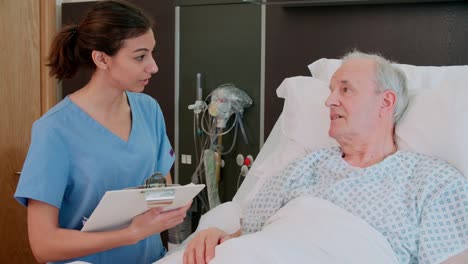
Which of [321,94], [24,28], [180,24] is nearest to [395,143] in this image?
[321,94]

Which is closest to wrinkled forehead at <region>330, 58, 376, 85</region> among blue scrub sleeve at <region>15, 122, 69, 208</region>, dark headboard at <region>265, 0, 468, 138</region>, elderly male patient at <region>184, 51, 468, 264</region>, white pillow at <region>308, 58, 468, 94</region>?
elderly male patient at <region>184, 51, 468, 264</region>

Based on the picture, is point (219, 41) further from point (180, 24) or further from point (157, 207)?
point (157, 207)

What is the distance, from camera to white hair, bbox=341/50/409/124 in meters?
1.73

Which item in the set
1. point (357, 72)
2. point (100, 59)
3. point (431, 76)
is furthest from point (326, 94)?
point (100, 59)

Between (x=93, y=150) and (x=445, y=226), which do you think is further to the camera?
(x=93, y=150)

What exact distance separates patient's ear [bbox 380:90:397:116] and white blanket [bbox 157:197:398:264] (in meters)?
0.40

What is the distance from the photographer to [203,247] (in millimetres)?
1554

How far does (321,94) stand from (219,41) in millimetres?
910

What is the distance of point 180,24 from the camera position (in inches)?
115

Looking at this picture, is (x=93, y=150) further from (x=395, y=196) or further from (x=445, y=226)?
(x=445, y=226)

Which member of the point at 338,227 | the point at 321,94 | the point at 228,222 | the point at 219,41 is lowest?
the point at 228,222

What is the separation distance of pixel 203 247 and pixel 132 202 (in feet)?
0.85

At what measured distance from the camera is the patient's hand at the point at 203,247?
152 cm

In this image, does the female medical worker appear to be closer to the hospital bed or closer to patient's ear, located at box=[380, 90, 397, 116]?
the hospital bed
